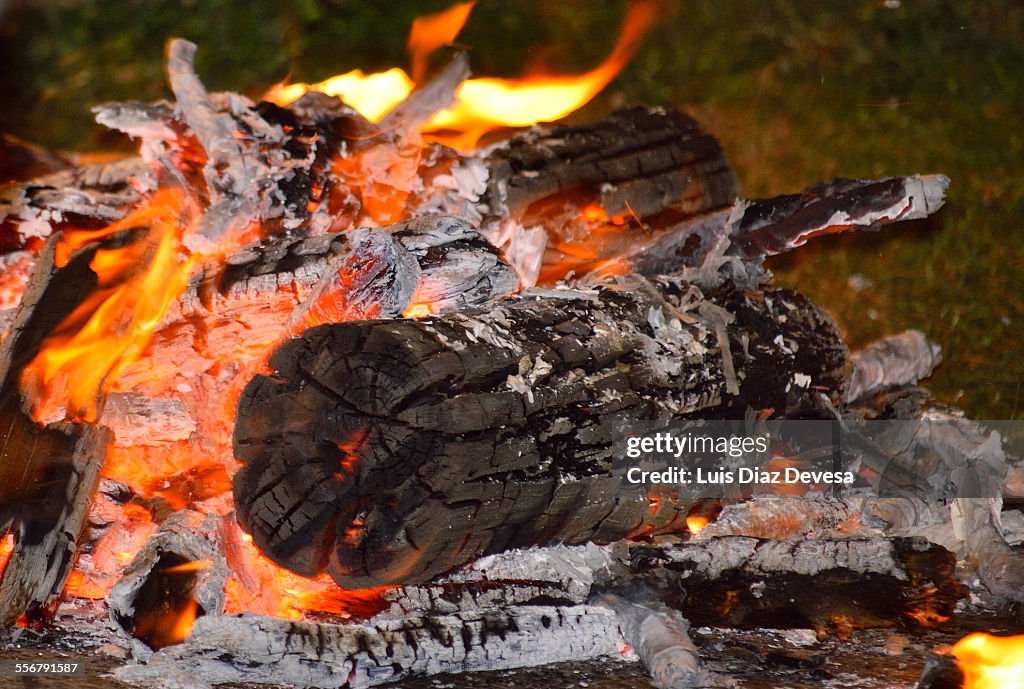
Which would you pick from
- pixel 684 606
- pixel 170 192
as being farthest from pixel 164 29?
pixel 684 606

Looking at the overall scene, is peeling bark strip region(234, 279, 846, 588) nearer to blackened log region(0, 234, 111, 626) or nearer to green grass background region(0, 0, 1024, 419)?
blackened log region(0, 234, 111, 626)

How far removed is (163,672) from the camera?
189 centimetres

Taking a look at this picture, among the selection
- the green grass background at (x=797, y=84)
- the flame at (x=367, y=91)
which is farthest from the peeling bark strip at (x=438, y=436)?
the green grass background at (x=797, y=84)

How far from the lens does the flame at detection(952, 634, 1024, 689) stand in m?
1.94

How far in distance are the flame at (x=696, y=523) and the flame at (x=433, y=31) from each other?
104 inches

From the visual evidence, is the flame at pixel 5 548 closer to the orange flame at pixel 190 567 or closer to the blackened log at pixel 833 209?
the orange flame at pixel 190 567

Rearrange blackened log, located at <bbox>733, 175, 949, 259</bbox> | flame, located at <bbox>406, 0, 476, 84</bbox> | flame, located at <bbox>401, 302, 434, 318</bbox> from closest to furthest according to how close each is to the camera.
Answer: flame, located at <bbox>401, 302, 434, 318</bbox>, blackened log, located at <bbox>733, 175, 949, 259</bbox>, flame, located at <bbox>406, 0, 476, 84</bbox>

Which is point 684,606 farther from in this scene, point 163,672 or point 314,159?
point 314,159

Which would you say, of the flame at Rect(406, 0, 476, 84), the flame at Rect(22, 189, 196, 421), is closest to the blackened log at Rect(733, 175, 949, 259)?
the flame at Rect(22, 189, 196, 421)

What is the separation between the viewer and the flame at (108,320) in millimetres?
2293

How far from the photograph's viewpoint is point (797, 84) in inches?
158

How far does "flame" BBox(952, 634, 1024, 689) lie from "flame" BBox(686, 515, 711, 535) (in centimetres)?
68

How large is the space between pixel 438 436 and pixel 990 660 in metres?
1.37

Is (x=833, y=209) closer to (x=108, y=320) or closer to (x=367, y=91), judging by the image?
(x=367, y=91)
